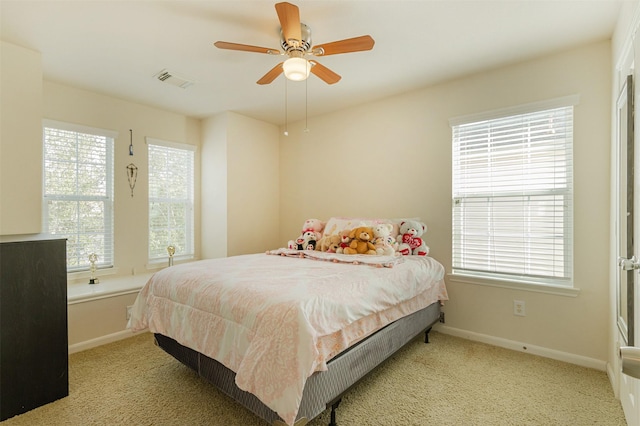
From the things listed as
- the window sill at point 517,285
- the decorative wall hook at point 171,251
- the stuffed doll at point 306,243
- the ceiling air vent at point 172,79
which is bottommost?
the window sill at point 517,285

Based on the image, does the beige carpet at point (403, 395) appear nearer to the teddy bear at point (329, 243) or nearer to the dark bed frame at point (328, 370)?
the dark bed frame at point (328, 370)

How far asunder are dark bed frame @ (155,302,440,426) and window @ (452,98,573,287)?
41.8 inches

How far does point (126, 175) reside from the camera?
3.58m

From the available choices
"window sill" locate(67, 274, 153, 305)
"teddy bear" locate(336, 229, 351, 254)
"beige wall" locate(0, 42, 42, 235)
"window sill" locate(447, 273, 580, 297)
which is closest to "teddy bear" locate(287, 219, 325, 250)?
"teddy bear" locate(336, 229, 351, 254)

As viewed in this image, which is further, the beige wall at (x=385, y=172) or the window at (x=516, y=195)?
the window at (x=516, y=195)

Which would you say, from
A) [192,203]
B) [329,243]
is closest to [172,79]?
[192,203]

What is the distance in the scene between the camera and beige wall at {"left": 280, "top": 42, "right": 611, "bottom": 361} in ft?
7.89

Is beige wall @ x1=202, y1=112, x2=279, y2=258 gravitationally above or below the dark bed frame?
above

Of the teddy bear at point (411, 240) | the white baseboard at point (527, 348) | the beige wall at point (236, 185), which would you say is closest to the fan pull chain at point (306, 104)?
the beige wall at point (236, 185)

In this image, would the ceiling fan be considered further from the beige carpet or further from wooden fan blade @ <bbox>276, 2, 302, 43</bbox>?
the beige carpet

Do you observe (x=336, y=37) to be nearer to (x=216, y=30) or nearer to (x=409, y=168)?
(x=216, y=30)

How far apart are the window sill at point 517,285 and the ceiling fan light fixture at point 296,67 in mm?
2342

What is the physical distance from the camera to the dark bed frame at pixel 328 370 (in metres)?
1.51

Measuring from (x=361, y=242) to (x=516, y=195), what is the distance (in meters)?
1.43
